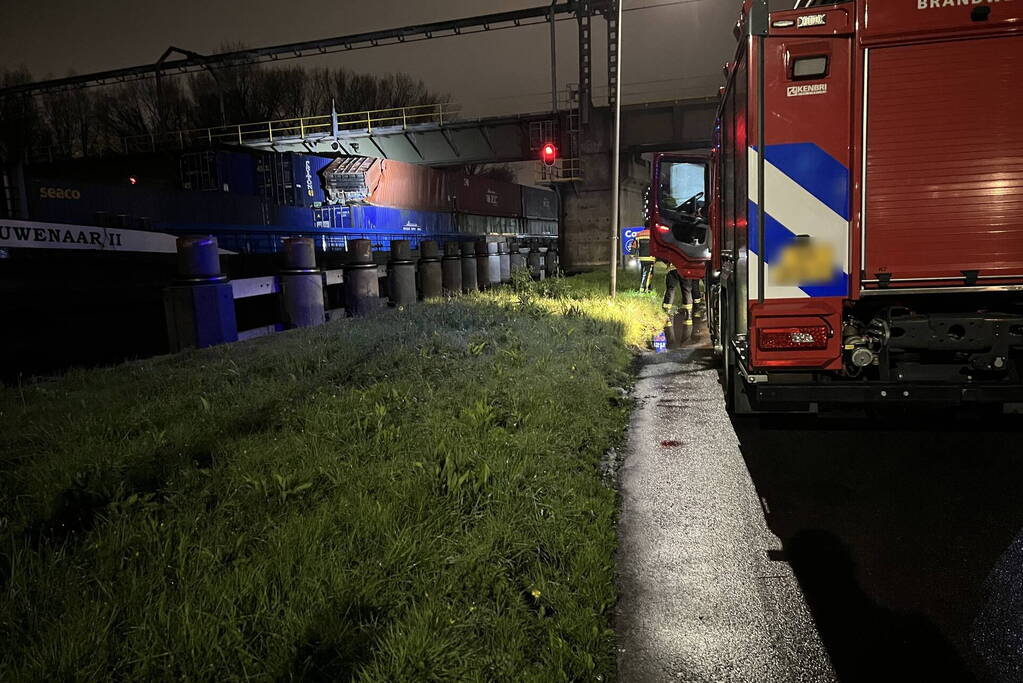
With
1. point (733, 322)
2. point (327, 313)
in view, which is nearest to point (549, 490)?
point (733, 322)

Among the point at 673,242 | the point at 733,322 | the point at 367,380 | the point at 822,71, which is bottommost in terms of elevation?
the point at 367,380

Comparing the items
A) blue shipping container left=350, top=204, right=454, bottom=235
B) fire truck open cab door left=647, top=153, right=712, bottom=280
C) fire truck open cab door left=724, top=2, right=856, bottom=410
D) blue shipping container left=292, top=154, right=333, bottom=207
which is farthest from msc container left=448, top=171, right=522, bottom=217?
fire truck open cab door left=724, top=2, right=856, bottom=410

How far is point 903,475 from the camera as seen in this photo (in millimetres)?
4574

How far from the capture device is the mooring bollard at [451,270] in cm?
1479

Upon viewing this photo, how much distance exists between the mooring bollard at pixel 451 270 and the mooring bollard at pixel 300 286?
5.30 m

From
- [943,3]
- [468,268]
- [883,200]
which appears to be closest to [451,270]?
[468,268]

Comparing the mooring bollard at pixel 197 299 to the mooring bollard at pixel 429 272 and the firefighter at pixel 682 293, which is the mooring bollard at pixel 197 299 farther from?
the firefighter at pixel 682 293

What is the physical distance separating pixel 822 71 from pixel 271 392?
4540mm

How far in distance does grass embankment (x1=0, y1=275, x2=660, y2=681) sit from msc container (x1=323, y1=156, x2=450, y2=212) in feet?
78.5

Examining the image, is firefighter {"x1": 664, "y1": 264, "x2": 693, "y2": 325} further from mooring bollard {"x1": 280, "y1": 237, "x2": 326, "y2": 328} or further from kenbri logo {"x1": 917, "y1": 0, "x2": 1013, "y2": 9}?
kenbri logo {"x1": 917, "y1": 0, "x2": 1013, "y2": 9}

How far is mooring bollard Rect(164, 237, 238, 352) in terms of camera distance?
7.39m

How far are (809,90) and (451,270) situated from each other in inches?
439

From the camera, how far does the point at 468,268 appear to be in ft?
52.7

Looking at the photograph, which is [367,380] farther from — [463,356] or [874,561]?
[874,561]
